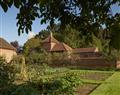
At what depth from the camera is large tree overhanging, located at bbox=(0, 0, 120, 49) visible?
19.2ft

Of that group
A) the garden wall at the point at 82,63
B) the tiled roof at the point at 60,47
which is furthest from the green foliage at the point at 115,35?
the tiled roof at the point at 60,47

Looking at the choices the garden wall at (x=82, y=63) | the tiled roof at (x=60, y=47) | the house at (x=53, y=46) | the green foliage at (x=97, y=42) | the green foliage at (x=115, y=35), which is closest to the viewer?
the green foliage at (x=115, y=35)

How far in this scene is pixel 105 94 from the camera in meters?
15.5

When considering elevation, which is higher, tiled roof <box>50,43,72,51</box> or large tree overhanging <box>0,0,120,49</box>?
tiled roof <box>50,43,72,51</box>

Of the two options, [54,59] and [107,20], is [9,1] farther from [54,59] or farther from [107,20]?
[54,59]

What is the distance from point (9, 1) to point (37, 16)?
35.5 inches

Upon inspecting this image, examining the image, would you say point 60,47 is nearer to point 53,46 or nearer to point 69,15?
point 53,46

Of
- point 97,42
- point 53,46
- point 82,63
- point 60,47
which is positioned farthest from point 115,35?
point 53,46

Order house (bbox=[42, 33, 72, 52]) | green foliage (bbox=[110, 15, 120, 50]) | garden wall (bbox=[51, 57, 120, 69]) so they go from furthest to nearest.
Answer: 1. house (bbox=[42, 33, 72, 52])
2. garden wall (bbox=[51, 57, 120, 69])
3. green foliage (bbox=[110, 15, 120, 50])

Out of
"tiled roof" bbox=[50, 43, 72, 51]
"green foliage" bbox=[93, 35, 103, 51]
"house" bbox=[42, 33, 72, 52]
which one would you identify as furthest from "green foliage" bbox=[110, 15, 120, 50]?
"house" bbox=[42, 33, 72, 52]

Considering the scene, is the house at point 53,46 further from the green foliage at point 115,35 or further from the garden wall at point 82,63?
the green foliage at point 115,35

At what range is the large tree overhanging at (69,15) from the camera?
585 cm

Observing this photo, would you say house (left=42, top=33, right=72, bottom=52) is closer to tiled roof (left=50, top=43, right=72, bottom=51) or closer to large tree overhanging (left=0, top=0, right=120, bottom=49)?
tiled roof (left=50, top=43, right=72, bottom=51)

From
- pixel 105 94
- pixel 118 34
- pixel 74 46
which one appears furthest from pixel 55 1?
pixel 74 46
